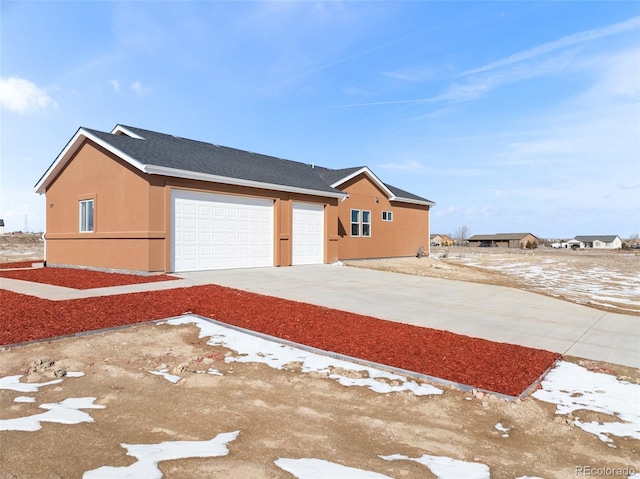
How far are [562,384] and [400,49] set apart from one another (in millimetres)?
15076

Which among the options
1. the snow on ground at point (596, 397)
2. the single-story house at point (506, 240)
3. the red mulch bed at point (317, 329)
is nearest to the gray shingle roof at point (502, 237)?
the single-story house at point (506, 240)

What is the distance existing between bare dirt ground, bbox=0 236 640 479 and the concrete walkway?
1733 mm

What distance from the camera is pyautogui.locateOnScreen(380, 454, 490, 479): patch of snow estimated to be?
279 cm

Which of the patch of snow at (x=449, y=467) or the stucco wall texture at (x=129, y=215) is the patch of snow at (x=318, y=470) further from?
the stucco wall texture at (x=129, y=215)

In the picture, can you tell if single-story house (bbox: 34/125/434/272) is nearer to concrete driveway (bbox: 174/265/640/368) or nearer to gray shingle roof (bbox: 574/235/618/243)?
concrete driveway (bbox: 174/265/640/368)

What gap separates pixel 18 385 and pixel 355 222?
60.5 feet

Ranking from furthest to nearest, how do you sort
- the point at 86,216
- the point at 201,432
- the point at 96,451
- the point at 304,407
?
the point at 86,216 → the point at 304,407 → the point at 201,432 → the point at 96,451

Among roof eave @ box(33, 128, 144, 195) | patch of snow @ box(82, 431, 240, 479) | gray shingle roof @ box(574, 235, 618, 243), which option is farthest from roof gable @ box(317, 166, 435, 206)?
gray shingle roof @ box(574, 235, 618, 243)

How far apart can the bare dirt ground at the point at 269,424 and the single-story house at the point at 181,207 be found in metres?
8.21

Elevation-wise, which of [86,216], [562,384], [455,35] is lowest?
[562,384]

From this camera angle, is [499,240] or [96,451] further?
[499,240]

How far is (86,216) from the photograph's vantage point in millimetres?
15320

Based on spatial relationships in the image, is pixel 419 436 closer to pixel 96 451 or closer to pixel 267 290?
pixel 96 451

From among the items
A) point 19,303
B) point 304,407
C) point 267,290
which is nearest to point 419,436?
point 304,407
